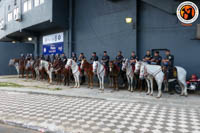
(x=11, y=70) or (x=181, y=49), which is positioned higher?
(x=181, y=49)

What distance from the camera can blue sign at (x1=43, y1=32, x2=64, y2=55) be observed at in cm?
1792

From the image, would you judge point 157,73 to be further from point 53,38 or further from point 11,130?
point 53,38

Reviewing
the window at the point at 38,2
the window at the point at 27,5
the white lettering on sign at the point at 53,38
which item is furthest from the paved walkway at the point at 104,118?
the window at the point at 27,5

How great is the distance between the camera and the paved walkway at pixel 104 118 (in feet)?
15.9

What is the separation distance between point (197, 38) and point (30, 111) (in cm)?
1003

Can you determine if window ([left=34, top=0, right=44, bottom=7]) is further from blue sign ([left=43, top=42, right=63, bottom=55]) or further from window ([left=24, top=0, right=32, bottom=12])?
blue sign ([left=43, top=42, right=63, bottom=55])

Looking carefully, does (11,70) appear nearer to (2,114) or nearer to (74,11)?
(74,11)

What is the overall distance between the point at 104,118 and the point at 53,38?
15.2 m

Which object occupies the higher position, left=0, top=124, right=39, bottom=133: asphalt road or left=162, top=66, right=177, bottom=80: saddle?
left=162, top=66, right=177, bottom=80: saddle

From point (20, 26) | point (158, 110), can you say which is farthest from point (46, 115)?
point (20, 26)

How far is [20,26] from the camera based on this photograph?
20297 mm

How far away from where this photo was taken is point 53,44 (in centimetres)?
1895

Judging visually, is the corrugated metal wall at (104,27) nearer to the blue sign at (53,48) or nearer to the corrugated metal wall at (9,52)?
the blue sign at (53,48)

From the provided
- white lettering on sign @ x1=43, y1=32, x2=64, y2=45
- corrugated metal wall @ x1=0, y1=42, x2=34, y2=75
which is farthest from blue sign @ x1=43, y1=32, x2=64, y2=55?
corrugated metal wall @ x1=0, y1=42, x2=34, y2=75
